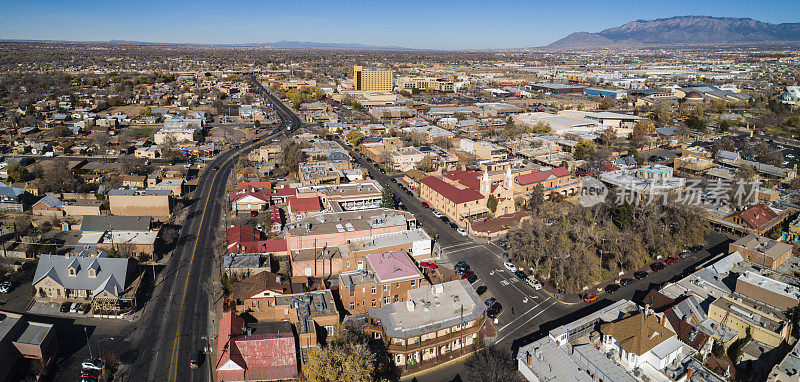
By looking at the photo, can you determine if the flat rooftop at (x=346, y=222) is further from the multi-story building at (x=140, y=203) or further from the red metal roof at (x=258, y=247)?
the multi-story building at (x=140, y=203)

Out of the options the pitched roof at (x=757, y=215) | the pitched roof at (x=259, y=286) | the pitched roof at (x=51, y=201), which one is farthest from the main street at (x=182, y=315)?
the pitched roof at (x=757, y=215)

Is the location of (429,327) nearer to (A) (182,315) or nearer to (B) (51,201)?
(A) (182,315)

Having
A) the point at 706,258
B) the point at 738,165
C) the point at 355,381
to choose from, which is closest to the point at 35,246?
the point at 355,381

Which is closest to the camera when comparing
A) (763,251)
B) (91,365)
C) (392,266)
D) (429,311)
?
(91,365)

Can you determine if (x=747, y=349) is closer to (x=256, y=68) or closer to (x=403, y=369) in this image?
(x=403, y=369)

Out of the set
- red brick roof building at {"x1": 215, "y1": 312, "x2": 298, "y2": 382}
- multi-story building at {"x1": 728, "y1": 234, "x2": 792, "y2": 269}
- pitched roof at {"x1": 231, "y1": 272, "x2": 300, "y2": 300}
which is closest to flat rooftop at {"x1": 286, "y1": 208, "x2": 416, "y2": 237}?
pitched roof at {"x1": 231, "y1": 272, "x2": 300, "y2": 300}

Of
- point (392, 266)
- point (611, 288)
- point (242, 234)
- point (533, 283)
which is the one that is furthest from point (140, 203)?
point (611, 288)
